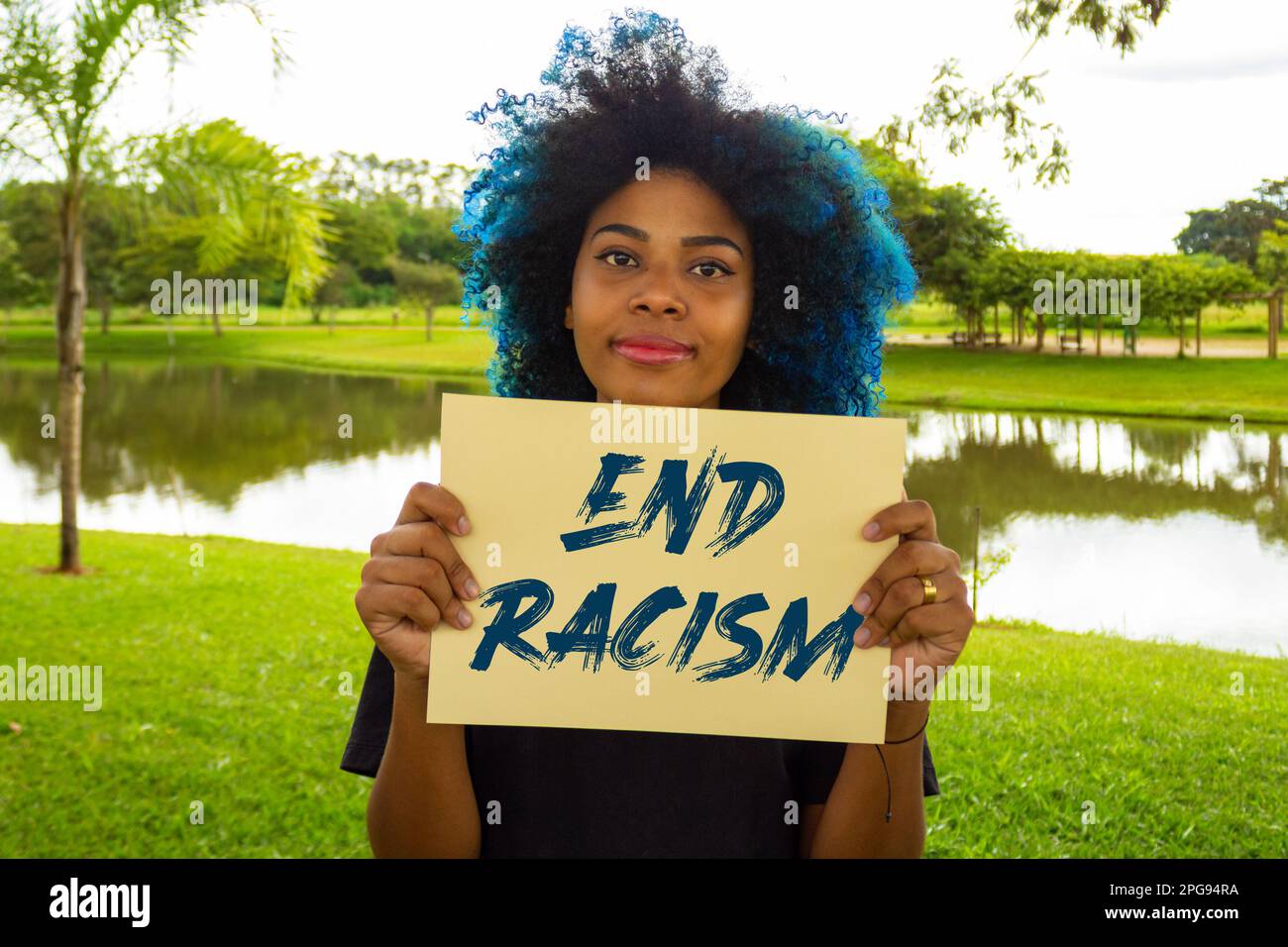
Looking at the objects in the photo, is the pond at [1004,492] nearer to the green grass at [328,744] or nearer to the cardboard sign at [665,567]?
the green grass at [328,744]

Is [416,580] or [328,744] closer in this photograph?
[416,580]

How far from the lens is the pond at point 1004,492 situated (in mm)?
8188

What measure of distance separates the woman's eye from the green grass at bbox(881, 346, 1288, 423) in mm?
13910

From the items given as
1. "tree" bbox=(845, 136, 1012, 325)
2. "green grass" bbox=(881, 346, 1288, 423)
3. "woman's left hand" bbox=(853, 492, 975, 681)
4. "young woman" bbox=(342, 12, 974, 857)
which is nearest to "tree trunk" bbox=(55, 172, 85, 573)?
"young woman" bbox=(342, 12, 974, 857)

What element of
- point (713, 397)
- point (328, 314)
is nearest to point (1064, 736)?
point (713, 397)

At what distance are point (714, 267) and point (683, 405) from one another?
19cm

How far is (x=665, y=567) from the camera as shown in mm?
1396

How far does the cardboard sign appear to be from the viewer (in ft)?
4.36

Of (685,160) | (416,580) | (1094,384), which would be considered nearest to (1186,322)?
(1094,384)

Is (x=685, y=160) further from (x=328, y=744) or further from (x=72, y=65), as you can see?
(x=72, y=65)

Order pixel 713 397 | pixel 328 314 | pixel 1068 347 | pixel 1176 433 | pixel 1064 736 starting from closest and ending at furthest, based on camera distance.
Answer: pixel 713 397 → pixel 1064 736 → pixel 1176 433 → pixel 1068 347 → pixel 328 314
